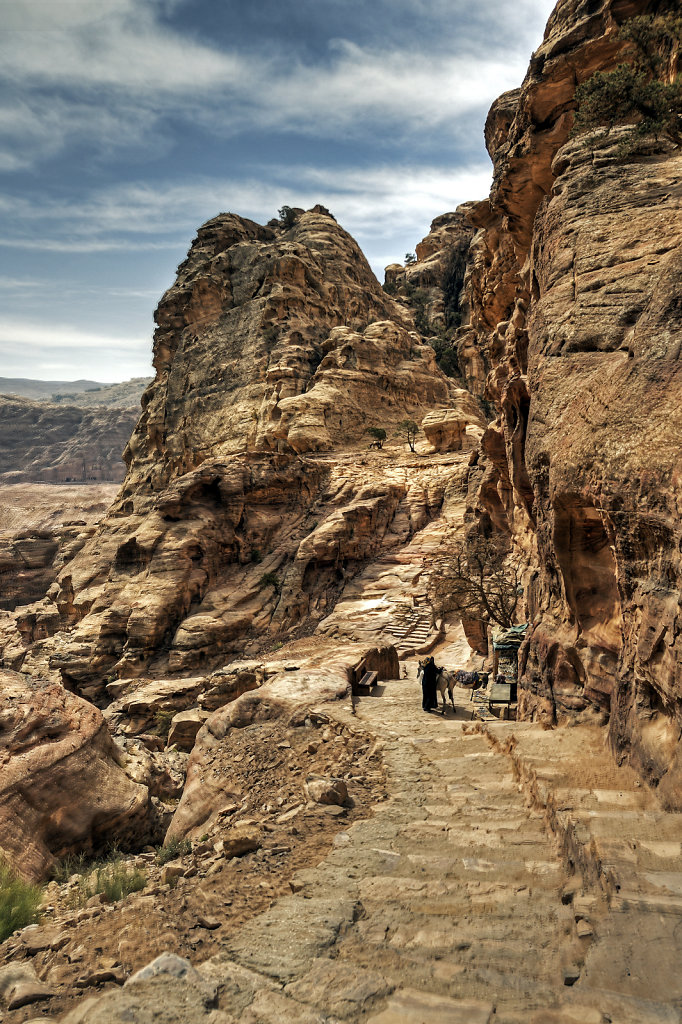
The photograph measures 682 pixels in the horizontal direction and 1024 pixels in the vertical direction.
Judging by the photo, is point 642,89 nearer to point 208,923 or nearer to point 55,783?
point 208,923

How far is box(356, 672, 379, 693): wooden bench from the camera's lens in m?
12.7

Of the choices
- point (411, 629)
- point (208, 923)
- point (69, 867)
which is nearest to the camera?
point (208, 923)

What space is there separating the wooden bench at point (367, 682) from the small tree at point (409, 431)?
2308 cm

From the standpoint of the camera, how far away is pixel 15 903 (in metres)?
5.98

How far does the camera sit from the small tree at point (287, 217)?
185 ft

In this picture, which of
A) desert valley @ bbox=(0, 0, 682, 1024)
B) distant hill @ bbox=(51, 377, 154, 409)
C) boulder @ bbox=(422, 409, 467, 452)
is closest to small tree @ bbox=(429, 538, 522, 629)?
desert valley @ bbox=(0, 0, 682, 1024)

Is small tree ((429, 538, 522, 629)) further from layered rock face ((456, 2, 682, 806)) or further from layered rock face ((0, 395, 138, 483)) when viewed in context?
layered rock face ((0, 395, 138, 483))

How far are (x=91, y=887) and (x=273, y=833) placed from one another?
2.34 m

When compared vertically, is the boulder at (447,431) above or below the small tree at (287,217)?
below

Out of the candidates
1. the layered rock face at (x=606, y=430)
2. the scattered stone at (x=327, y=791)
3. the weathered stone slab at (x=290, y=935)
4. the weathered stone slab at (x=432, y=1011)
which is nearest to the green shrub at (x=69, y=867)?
the scattered stone at (x=327, y=791)

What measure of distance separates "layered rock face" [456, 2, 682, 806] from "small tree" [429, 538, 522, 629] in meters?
3.99

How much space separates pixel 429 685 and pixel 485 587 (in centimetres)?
766

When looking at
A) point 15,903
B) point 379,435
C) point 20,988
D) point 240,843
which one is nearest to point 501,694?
point 240,843

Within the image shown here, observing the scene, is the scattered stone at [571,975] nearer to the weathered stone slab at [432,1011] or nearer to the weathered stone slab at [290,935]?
Answer: the weathered stone slab at [432,1011]
